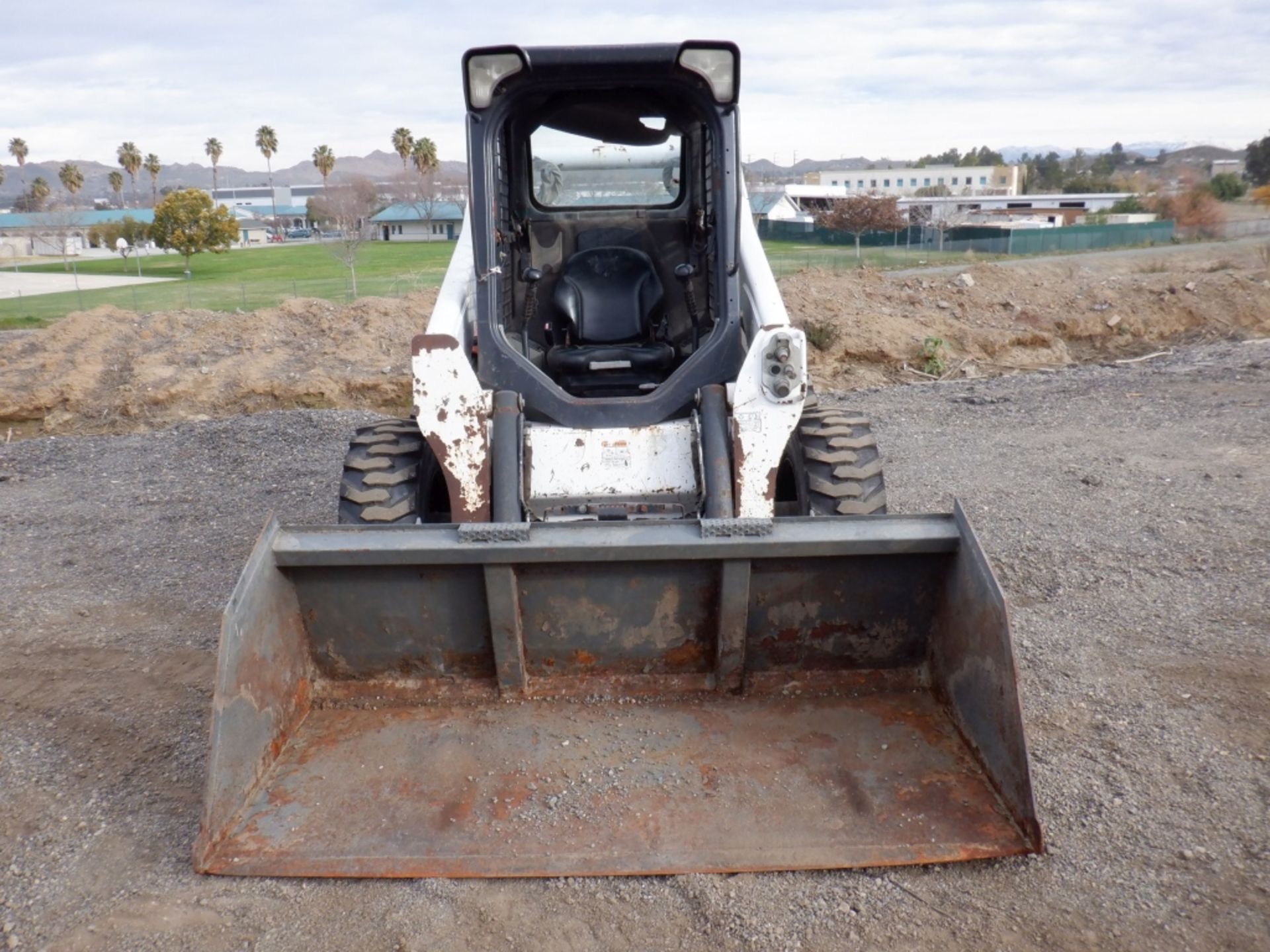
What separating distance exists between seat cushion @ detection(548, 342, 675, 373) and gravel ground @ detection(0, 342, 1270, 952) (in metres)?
2.21

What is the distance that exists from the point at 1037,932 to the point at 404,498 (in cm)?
283

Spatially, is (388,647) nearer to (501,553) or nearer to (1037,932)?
(501,553)

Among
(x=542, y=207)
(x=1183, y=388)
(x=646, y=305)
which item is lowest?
(x=1183, y=388)

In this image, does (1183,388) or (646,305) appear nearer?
(646,305)

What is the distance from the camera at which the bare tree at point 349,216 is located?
3055 centimetres

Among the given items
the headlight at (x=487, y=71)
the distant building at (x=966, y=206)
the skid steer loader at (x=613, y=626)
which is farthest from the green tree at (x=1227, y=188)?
the headlight at (x=487, y=71)

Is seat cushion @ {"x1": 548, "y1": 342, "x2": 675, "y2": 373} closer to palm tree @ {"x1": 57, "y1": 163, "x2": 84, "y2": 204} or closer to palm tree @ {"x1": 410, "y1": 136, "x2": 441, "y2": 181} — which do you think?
palm tree @ {"x1": 410, "y1": 136, "x2": 441, "y2": 181}

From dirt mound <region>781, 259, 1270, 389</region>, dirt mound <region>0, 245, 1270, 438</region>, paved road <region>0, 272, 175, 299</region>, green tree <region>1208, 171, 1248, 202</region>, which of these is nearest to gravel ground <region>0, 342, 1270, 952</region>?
dirt mound <region>0, 245, 1270, 438</region>

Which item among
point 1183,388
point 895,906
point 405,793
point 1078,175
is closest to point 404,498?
point 405,793

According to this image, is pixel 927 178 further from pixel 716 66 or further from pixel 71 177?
pixel 716 66

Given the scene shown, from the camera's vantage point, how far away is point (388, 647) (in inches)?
149

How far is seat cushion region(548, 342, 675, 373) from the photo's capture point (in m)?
5.14

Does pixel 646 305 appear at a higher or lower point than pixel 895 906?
higher

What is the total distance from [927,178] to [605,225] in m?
110
